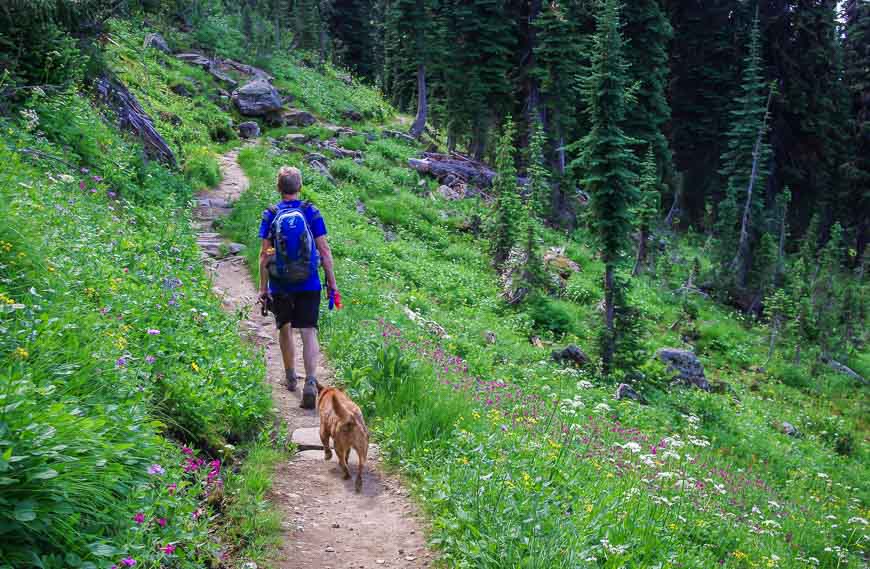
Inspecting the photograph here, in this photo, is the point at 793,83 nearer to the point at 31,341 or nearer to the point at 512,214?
the point at 512,214

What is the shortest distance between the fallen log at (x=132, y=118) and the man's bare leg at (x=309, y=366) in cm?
924

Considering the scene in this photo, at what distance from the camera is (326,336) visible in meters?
8.67

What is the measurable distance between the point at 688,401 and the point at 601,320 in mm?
2741

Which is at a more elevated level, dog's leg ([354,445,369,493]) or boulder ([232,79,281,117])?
boulder ([232,79,281,117])

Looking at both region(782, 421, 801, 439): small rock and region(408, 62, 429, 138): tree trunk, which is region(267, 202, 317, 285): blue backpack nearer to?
region(782, 421, 801, 439): small rock

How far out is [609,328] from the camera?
1477cm

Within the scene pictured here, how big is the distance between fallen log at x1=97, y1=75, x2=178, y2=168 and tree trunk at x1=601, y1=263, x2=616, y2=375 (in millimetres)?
10974

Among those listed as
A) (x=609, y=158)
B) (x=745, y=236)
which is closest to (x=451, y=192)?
(x=609, y=158)

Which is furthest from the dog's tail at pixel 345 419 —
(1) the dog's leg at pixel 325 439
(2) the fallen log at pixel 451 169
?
(2) the fallen log at pixel 451 169

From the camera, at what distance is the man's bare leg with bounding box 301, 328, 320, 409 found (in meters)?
6.77

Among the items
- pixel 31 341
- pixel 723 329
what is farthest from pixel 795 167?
pixel 31 341

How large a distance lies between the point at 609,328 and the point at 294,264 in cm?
1015

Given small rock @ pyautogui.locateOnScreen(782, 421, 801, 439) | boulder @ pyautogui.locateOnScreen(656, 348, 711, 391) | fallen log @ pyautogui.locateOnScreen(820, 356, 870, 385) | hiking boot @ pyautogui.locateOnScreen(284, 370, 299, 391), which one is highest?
hiking boot @ pyautogui.locateOnScreen(284, 370, 299, 391)

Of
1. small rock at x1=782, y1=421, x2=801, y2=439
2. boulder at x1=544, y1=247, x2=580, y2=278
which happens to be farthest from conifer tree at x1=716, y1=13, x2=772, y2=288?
small rock at x1=782, y1=421, x2=801, y2=439
